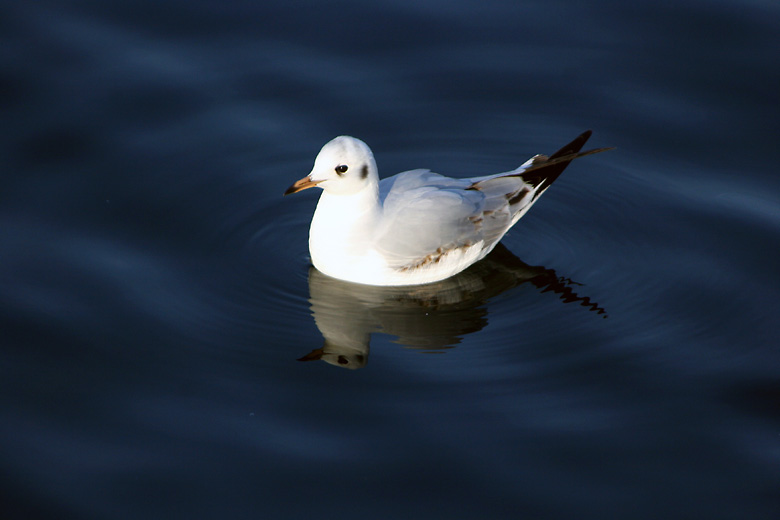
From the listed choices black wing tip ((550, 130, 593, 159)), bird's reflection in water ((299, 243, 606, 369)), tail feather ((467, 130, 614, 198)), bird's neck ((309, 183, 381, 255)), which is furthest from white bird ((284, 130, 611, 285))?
black wing tip ((550, 130, 593, 159))

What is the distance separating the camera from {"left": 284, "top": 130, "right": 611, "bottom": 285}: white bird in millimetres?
7891

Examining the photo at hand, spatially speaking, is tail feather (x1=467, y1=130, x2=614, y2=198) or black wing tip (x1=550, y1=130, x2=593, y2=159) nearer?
tail feather (x1=467, y1=130, x2=614, y2=198)

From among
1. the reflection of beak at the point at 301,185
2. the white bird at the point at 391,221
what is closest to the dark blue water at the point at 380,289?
the white bird at the point at 391,221

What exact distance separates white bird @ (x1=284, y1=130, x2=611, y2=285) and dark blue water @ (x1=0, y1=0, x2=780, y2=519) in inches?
7.8

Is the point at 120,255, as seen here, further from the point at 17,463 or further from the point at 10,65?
the point at 10,65

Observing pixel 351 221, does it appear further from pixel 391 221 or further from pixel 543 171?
pixel 543 171

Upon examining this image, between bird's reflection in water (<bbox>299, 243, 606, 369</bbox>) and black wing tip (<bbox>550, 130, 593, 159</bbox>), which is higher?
black wing tip (<bbox>550, 130, 593, 159</bbox>)

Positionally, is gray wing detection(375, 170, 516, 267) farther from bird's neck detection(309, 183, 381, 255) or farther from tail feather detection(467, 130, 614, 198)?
tail feather detection(467, 130, 614, 198)

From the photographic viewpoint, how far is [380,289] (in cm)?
816

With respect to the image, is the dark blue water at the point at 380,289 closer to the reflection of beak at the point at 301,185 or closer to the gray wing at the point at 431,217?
the gray wing at the point at 431,217

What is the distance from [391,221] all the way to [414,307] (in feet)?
2.14

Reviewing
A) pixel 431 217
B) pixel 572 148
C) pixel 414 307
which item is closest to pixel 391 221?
pixel 431 217

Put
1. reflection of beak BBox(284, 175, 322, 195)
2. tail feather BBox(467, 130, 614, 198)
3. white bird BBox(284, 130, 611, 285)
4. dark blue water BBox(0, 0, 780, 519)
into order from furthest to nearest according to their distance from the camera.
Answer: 1. tail feather BBox(467, 130, 614, 198)
2. white bird BBox(284, 130, 611, 285)
3. reflection of beak BBox(284, 175, 322, 195)
4. dark blue water BBox(0, 0, 780, 519)

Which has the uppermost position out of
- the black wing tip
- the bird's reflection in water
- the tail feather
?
the black wing tip
